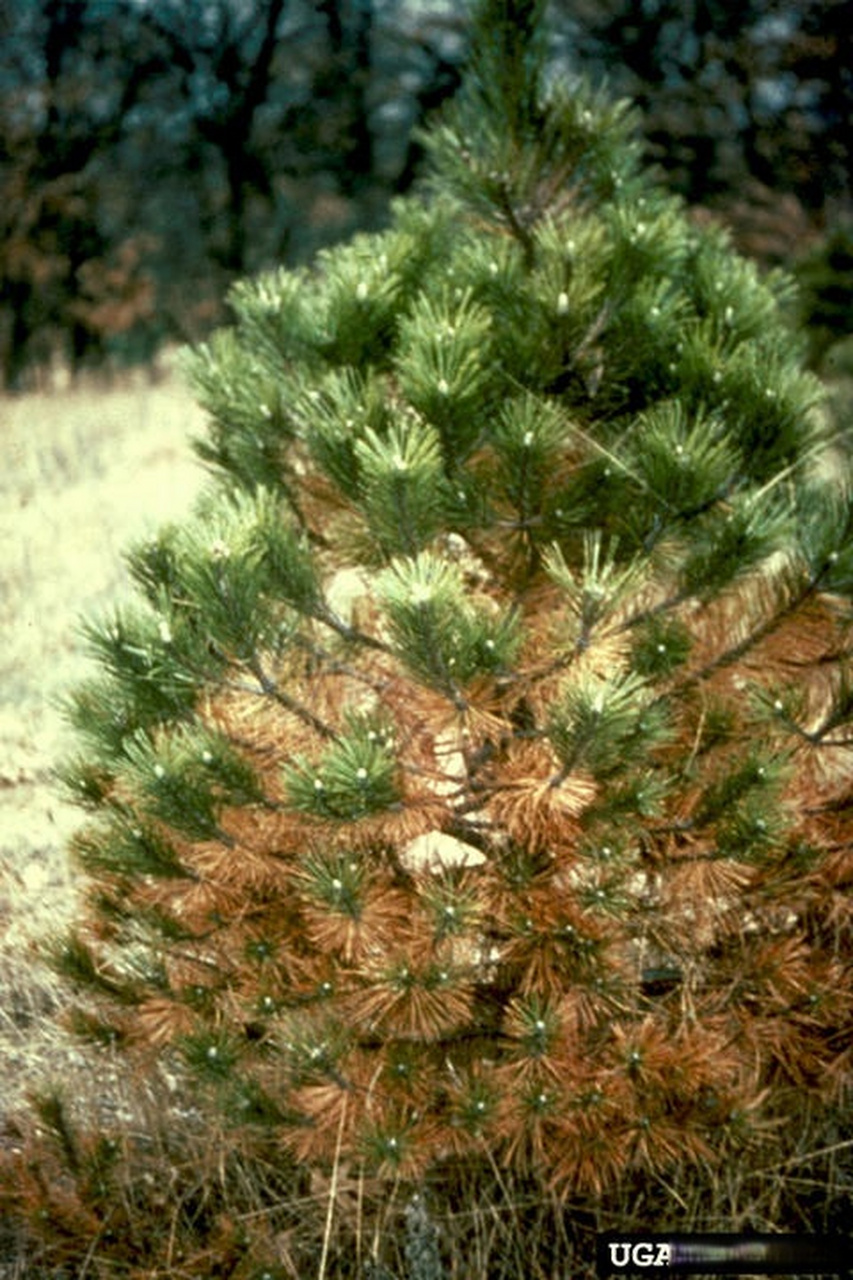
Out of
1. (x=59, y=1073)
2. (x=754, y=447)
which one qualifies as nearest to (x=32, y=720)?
(x=59, y=1073)

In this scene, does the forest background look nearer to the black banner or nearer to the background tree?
the background tree

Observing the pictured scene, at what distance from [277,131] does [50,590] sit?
20.6ft

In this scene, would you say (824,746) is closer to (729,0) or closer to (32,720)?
(32,720)

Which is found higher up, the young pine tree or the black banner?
the young pine tree

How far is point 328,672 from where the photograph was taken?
8.10 feet

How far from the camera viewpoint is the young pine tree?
2289 mm

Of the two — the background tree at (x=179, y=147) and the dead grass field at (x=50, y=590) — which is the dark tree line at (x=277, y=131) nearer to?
the background tree at (x=179, y=147)

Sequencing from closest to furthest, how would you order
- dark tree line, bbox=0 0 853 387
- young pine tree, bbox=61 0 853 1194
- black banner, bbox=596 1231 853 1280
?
young pine tree, bbox=61 0 853 1194
black banner, bbox=596 1231 853 1280
dark tree line, bbox=0 0 853 387

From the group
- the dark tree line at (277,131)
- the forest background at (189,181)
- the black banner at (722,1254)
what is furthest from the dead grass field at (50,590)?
the black banner at (722,1254)

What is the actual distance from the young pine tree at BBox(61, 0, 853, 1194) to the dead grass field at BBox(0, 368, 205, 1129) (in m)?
0.32

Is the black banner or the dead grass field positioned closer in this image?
the black banner

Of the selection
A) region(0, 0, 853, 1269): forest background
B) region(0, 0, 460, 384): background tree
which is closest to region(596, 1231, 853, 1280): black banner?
region(0, 0, 853, 1269): forest background

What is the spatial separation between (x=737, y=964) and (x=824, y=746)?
49cm

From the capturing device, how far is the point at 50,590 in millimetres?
6031
